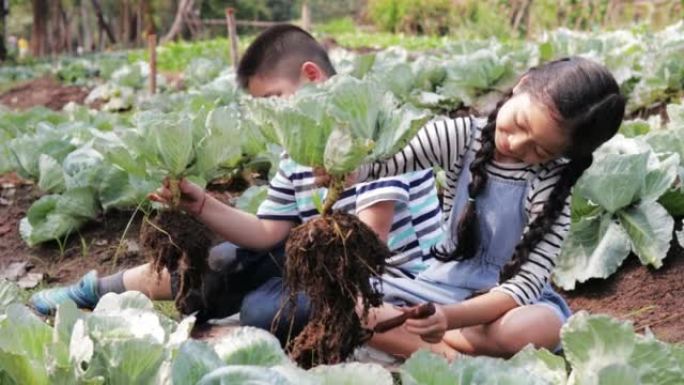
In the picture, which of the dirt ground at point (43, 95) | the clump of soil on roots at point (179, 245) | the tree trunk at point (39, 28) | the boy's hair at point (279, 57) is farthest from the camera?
the tree trunk at point (39, 28)

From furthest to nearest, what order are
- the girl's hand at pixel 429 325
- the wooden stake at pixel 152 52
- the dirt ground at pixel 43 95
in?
1. the dirt ground at pixel 43 95
2. the wooden stake at pixel 152 52
3. the girl's hand at pixel 429 325

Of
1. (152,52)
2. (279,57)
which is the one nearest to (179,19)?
(152,52)

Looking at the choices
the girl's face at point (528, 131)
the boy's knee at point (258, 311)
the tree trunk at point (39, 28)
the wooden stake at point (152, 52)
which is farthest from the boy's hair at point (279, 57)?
the tree trunk at point (39, 28)

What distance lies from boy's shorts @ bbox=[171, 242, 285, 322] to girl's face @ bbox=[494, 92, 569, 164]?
879 millimetres

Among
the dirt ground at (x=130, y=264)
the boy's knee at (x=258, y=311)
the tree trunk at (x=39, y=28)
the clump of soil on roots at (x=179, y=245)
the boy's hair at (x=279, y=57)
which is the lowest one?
the tree trunk at (x=39, y=28)

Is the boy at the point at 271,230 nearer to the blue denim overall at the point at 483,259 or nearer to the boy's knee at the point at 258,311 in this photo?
the boy's knee at the point at 258,311

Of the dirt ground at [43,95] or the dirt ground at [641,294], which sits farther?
the dirt ground at [43,95]

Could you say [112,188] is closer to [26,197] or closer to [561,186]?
[26,197]

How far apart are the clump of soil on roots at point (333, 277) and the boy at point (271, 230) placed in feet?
1.17

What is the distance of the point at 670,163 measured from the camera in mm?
3783

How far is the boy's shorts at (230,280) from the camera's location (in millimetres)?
3172

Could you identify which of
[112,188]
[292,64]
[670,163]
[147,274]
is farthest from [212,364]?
[112,188]

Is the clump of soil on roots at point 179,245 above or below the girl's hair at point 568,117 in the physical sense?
below

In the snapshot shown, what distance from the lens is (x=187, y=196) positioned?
279 cm
